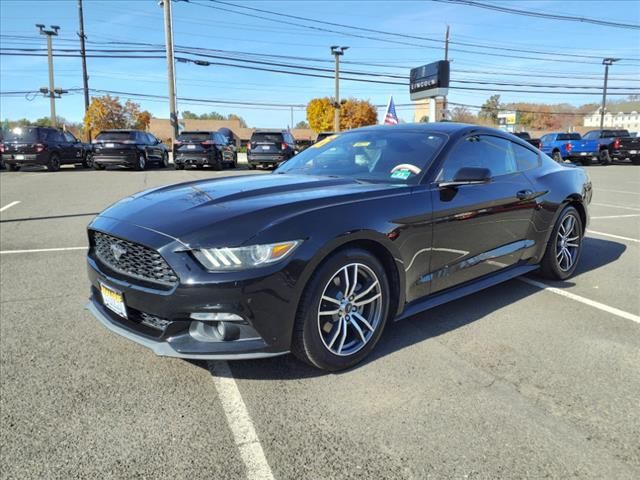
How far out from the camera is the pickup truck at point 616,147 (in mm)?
27953

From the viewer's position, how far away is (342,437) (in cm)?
235

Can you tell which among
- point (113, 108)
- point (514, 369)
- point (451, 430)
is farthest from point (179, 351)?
point (113, 108)

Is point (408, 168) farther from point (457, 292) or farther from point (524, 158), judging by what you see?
point (524, 158)

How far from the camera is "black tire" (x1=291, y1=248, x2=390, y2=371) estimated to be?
106 inches

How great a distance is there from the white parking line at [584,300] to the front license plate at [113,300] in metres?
3.80

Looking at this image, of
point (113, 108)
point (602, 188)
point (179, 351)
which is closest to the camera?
point (179, 351)

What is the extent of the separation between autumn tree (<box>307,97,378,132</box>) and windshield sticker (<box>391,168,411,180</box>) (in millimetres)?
66403

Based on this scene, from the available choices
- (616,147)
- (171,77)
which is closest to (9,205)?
(171,77)

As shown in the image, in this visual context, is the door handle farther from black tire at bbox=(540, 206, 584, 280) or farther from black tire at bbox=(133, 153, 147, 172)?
black tire at bbox=(133, 153, 147, 172)

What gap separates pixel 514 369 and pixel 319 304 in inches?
53.1

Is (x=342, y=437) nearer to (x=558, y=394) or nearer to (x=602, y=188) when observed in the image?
(x=558, y=394)

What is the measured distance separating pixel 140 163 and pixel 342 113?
2162 inches

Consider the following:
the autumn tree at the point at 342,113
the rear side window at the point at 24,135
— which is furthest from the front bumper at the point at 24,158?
the autumn tree at the point at 342,113

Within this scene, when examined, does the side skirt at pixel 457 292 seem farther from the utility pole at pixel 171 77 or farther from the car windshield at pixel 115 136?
the utility pole at pixel 171 77
